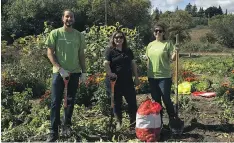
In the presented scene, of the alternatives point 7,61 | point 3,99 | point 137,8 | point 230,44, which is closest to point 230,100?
point 3,99

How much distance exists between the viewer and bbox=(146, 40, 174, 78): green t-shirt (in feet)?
17.9

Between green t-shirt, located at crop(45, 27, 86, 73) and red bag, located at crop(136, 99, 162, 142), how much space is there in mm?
1088

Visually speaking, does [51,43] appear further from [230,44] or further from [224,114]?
[230,44]

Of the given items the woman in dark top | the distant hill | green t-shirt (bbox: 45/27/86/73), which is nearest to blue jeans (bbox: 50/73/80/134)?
green t-shirt (bbox: 45/27/86/73)

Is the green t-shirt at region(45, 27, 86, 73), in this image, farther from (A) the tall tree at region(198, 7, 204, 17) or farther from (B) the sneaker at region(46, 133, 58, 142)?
(A) the tall tree at region(198, 7, 204, 17)

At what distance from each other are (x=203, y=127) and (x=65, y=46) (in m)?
2.52

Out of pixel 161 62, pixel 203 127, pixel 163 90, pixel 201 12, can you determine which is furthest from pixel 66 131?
pixel 201 12

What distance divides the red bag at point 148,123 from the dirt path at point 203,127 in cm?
26

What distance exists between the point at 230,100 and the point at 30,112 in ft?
12.9

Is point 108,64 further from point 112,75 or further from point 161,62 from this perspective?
point 161,62

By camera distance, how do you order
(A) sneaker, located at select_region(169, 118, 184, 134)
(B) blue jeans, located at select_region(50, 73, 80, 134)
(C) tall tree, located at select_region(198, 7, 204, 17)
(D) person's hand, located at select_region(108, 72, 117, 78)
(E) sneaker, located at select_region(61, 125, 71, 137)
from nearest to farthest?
1. (B) blue jeans, located at select_region(50, 73, 80, 134)
2. (E) sneaker, located at select_region(61, 125, 71, 137)
3. (D) person's hand, located at select_region(108, 72, 117, 78)
4. (A) sneaker, located at select_region(169, 118, 184, 134)
5. (C) tall tree, located at select_region(198, 7, 204, 17)

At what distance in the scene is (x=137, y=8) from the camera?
32.3 m

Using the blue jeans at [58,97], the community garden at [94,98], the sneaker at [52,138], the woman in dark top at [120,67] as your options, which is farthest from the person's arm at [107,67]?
the sneaker at [52,138]

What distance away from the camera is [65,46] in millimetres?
5074
